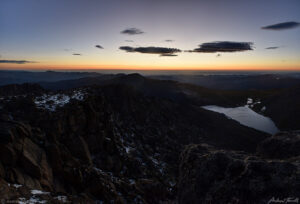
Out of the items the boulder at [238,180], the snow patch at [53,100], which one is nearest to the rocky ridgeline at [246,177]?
the boulder at [238,180]

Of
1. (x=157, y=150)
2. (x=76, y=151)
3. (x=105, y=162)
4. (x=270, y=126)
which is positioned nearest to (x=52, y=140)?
(x=76, y=151)

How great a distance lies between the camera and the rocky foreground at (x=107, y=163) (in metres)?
11.0

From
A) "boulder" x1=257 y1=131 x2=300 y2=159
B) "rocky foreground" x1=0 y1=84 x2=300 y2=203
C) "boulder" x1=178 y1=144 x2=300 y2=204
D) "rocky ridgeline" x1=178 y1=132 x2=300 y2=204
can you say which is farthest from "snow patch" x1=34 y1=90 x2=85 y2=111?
"boulder" x1=257 y1=131 x2=300 y2=159

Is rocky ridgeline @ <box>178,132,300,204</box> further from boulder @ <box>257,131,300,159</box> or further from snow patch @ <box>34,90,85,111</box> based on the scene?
snow patch @ <box>34,90,85,111</box>

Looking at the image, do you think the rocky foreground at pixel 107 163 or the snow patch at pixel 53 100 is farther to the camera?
the snow patch at pixel 53 100

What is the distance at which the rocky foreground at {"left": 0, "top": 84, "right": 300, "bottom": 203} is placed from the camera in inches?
432

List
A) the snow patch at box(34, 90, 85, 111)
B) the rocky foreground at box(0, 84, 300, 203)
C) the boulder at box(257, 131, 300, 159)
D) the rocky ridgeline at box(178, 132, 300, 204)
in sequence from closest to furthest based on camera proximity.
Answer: the rocky ridgeline at box(178, 132, 300, 204) < the rocky foreground at box(0, 84, 300, 203) < the boulder at box(257, 131, 300, 159) < the snow patch at box(34, 90, 85, 111)

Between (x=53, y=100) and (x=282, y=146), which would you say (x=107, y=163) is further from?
(x=282, y=146)

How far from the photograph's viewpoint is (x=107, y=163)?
26.6 metres

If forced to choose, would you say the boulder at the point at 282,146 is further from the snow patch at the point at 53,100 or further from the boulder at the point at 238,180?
the snow patch at the point at 53,100

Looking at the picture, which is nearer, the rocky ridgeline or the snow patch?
the rocky ridgeline

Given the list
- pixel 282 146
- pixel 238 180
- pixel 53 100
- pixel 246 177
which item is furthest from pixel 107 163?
pixel 282 146

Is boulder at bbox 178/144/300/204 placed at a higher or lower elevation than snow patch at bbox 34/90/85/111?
lower

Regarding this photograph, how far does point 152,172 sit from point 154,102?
41409 mm
